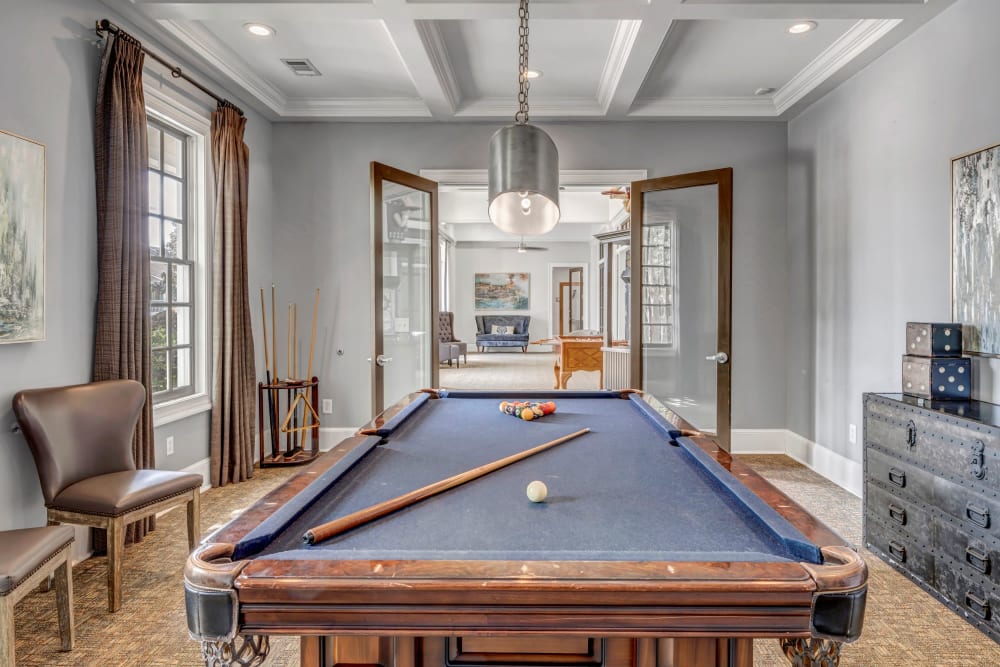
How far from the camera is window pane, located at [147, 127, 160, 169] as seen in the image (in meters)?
3.25

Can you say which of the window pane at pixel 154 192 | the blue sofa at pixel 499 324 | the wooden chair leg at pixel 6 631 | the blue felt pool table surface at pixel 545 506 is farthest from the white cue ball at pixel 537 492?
the blue sofa at pixel 499 324

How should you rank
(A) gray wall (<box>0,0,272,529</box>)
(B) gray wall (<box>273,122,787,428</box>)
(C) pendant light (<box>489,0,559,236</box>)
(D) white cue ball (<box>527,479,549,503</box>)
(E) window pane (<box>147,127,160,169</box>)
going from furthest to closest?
(B) gray wall (<box>273,122,787,428</box>)
(E) window pane (<box>147,127,160,169</box>)
(A) gray wall (<box>0,0,272,529</box>)
(C) pendant light (<box>489,0,559,236</box>)
(D) white cue ball (<box>527,479,549,503</box>)

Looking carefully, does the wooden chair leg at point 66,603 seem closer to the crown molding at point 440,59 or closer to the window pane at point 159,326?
the window pane at point 159,326

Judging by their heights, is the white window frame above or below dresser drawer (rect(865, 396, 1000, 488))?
above

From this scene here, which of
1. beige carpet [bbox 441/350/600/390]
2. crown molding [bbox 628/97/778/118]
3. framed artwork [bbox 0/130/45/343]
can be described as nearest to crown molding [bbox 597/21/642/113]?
crown molding [bbox 628/97/778/118]

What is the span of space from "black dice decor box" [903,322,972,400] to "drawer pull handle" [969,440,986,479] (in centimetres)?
54

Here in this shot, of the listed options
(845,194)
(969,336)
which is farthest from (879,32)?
(969,336)

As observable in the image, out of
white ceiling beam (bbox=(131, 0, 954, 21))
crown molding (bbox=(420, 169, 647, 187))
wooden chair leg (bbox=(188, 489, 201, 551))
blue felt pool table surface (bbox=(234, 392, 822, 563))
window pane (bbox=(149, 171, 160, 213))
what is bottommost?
wooden chair leg (bbox=(188, 489, 201, 551))

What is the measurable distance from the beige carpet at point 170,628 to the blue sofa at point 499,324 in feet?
34.6

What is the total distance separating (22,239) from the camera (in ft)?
7.45

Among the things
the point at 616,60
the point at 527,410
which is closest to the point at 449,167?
the point at 616,60

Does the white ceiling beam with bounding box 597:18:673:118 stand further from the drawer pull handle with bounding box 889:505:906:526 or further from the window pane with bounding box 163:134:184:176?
the window pane with bounding box 163:134:184:176

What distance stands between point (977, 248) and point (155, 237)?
4.26 meters

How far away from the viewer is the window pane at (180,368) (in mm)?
3512
